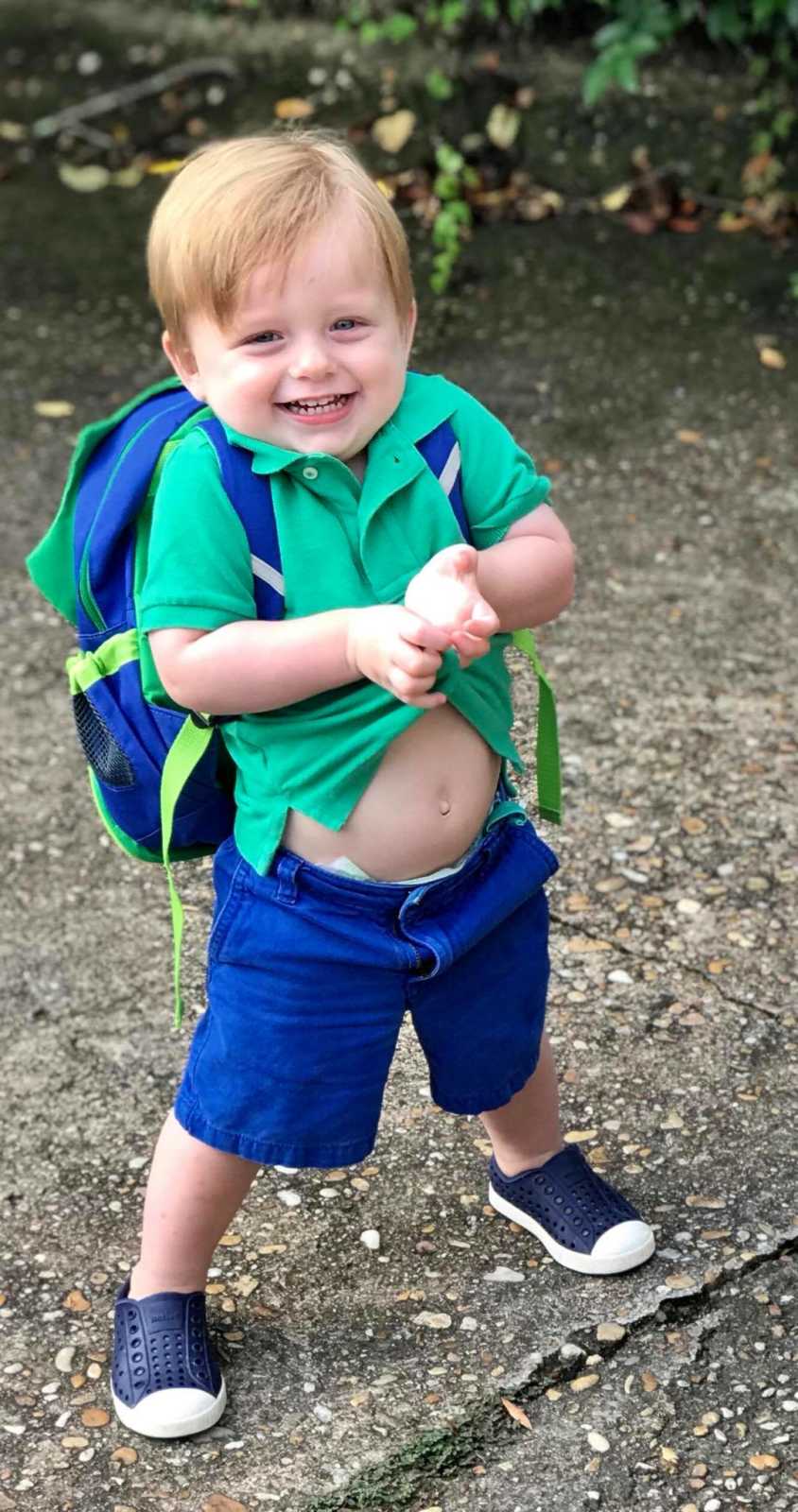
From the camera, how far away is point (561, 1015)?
272 cm

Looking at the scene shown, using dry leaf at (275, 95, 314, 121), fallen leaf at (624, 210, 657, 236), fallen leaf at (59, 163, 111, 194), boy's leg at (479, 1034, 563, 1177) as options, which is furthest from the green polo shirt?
fallen leaf at (59, 163, 111, 194)

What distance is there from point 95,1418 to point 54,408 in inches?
114

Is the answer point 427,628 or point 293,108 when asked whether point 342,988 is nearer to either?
point 427,628

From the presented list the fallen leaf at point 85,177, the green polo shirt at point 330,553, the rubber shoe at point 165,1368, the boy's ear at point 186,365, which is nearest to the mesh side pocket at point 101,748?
the green polo shirt at point 330,553

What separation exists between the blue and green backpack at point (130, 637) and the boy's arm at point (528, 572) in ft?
0.21

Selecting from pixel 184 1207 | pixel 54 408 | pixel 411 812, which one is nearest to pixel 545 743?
pixel 411 812

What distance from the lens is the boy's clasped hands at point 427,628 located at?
1.69 meters

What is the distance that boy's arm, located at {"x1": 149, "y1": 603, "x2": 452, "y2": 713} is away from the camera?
1.75 meters

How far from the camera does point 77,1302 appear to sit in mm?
2289

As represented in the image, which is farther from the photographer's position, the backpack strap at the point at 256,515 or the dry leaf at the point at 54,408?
the dry leaf at the point at 54,408

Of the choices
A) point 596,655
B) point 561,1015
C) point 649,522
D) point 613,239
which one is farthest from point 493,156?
point 561,1015

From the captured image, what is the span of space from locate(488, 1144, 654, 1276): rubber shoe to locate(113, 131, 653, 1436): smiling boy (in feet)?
0.68

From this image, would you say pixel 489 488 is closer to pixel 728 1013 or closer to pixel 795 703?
pixel 728 1013

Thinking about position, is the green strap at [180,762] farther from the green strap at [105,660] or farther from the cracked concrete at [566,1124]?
the cracked concrete at [566,1124]
